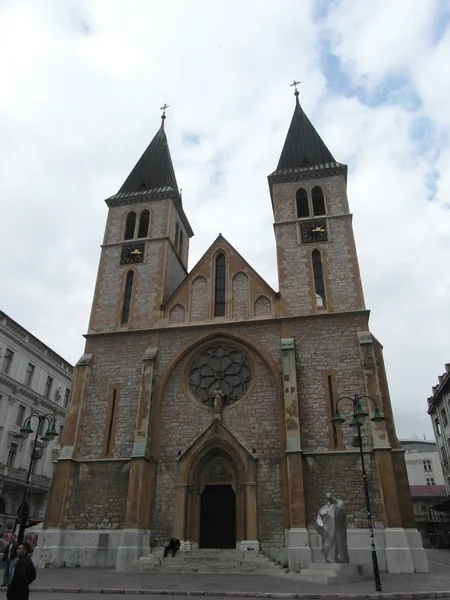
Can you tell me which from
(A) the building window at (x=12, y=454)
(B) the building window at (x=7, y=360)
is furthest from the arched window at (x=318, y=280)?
(A) the building window at (x=12, y=454)

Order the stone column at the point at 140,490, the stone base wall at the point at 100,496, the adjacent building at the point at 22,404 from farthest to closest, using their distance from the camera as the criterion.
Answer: the adjacent building at the point at 22,404 → the stone base wall at the point at 100,496 → the stone column at the point at 140,490

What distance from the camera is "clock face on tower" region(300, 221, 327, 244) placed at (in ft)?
78.2

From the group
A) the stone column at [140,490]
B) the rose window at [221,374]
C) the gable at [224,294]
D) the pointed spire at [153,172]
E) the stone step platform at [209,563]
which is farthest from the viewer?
the pointed spire at [153,172]

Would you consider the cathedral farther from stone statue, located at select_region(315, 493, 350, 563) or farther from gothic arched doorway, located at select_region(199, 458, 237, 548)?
stone statue, located at select_region(315, 493, 350, 563)

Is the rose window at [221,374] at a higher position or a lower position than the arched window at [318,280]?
lower

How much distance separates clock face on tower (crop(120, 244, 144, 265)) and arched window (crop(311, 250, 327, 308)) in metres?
9.53

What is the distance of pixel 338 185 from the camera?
83.6 feet

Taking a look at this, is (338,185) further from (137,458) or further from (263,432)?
(137,458)

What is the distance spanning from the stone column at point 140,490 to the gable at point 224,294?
12.7 feet

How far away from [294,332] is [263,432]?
473 centimetres

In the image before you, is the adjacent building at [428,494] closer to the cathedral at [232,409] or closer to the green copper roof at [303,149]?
Answer: the cathedral at [232,409]

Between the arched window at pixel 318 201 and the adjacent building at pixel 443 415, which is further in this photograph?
the adjacent building at pixel 443 415

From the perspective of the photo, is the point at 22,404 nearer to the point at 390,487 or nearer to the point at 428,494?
the point at 390,487

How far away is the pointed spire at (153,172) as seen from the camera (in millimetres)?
29172
